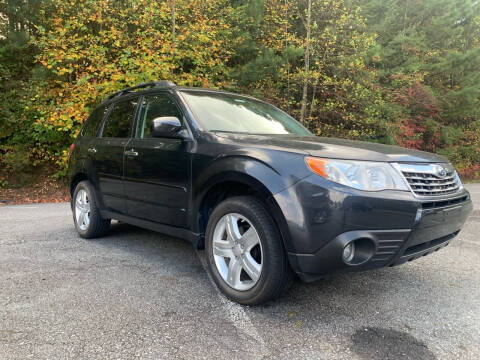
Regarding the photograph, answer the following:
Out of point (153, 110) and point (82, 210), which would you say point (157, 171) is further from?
point (82, 210)

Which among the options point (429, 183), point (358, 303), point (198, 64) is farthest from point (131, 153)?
point (198, 64)

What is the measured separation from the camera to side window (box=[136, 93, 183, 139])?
3.46 metres

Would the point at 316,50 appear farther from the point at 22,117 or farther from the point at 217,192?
the point at 217,192

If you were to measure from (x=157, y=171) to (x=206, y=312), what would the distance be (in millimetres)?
1408

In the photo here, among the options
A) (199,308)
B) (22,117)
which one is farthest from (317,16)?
(199,308)

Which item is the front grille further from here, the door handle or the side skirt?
the door handle

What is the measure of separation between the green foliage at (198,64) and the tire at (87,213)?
19.1ft

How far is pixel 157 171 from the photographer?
334 cm

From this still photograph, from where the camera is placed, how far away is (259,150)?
2574 millimetres

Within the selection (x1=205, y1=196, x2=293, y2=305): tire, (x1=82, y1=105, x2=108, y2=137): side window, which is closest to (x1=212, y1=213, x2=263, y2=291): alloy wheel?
(x1=205, y1=196, x2=293, y2=305): tire

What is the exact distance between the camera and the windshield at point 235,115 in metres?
3.26

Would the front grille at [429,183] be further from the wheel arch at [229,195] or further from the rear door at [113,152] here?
the rear door at [113,152]

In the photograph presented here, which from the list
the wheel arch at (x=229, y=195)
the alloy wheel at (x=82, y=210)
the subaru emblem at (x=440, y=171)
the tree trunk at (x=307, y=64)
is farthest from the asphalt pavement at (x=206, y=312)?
the tree trunk at (x=307, y=64)

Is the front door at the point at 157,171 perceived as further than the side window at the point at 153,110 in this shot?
No
